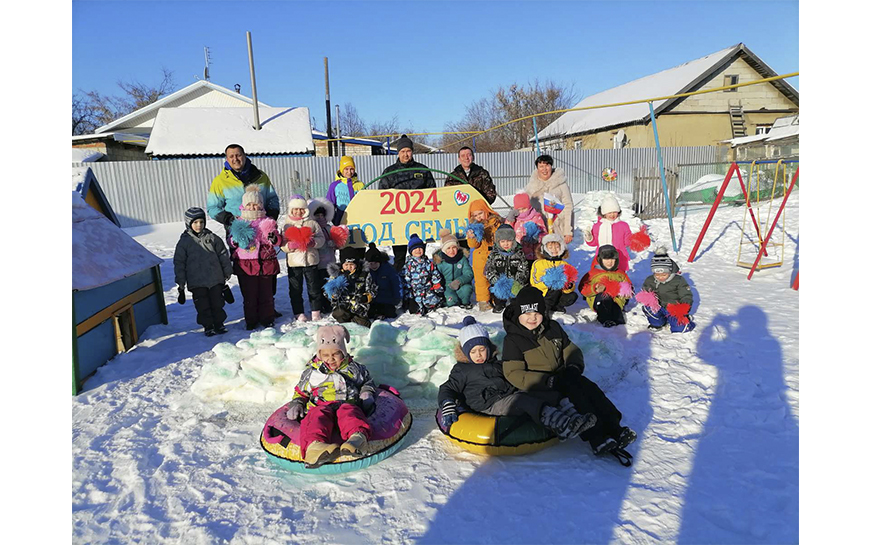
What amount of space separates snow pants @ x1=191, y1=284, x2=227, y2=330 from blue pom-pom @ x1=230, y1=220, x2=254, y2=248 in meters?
0.56

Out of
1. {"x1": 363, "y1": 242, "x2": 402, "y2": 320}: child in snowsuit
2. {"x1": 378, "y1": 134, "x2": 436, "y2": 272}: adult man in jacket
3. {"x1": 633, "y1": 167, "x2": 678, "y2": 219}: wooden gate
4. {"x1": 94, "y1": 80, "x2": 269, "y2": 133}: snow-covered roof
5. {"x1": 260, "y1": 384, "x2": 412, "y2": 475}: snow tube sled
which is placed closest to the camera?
{"x1": 260, "y1": 384, "x2": 412, "y2": 475}: snow tube sled

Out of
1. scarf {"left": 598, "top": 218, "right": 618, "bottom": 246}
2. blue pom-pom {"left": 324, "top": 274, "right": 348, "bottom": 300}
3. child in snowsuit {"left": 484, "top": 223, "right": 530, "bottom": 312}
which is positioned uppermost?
scarf {"left": 598, "top": 218, "right": 618, "bottom": 246}

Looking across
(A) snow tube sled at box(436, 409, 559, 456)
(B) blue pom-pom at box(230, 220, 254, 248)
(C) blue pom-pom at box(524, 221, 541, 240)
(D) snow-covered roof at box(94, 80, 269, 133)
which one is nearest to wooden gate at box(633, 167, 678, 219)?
(C) blue pom-pom at box(524, 221, 541, 240)

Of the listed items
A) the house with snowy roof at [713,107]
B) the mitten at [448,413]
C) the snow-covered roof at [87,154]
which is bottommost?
the mitten at [448,413]

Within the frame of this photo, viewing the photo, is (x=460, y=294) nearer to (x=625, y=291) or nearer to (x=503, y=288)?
(x=503, y=288)

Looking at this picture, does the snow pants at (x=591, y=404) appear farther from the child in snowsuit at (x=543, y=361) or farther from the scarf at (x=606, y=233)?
the scarf at (x=606, y=233)

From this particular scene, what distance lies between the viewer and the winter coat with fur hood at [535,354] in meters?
3.70

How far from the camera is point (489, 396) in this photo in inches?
Answer: 146

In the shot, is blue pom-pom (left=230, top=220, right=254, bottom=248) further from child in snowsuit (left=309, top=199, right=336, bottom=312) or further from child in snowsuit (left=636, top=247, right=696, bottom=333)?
child in snowsuit (left=636, top=247, right=696, bottom=333)

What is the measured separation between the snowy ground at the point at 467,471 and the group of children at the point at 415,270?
742 millimetres

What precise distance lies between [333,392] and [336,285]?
222 centimetres

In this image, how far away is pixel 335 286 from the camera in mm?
5672

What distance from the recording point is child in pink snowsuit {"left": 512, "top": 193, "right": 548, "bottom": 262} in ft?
19.9

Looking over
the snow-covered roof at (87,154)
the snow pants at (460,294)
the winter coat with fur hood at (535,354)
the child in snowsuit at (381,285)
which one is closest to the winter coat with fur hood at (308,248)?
the child in snowsuit at (381,285)
